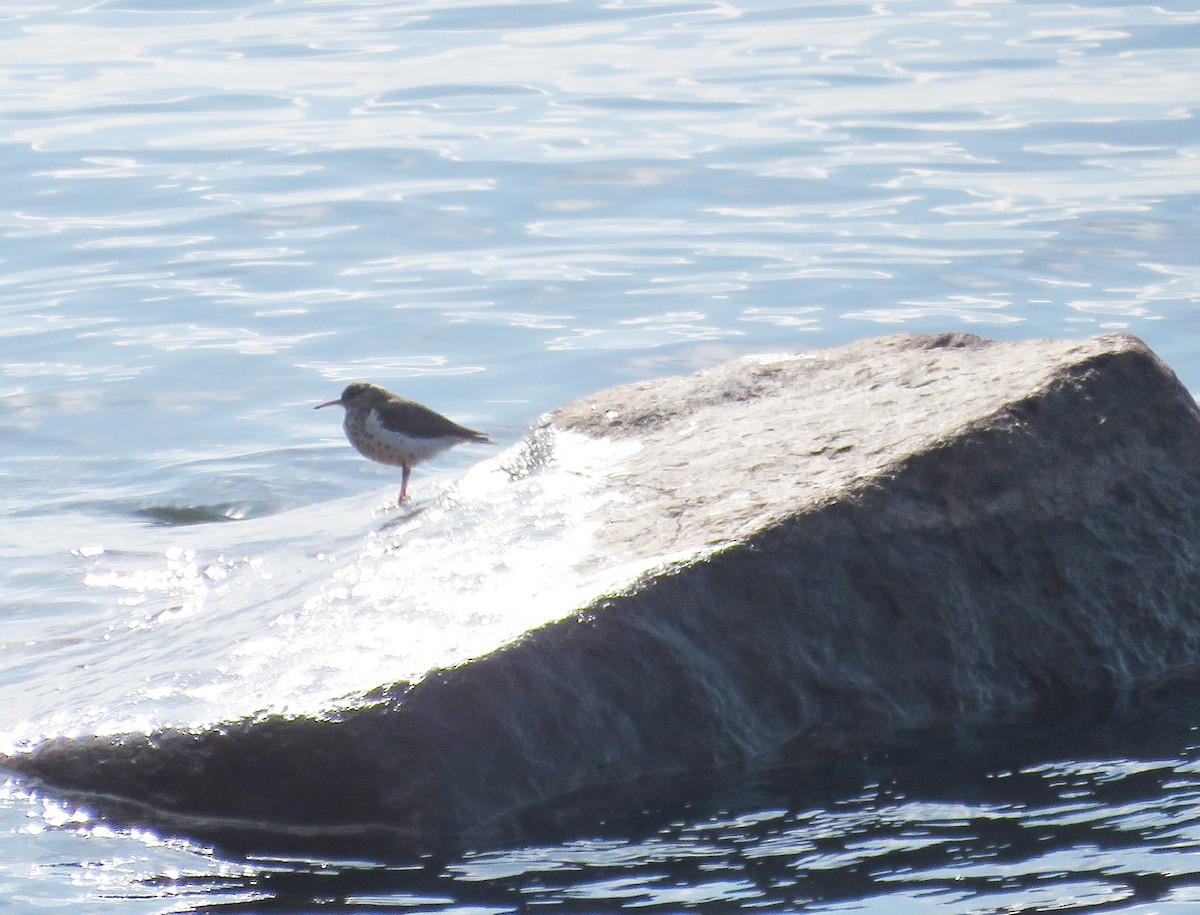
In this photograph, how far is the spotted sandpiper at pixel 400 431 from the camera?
863 centimetres

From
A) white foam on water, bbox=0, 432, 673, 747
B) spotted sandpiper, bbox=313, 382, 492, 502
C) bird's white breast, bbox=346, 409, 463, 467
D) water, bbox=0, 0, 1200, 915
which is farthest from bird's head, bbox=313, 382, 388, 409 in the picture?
white foam on water, bbox=0, 432, 673, 747

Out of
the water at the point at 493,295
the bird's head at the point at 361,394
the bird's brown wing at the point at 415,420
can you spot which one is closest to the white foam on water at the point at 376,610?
the water at the point at 493,295

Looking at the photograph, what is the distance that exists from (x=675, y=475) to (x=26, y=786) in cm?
235

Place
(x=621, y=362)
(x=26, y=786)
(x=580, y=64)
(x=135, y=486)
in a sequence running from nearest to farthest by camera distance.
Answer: (x=26, y=786) < (x=135, y=486) < (x=621, y=362) < (x=580, y=64)

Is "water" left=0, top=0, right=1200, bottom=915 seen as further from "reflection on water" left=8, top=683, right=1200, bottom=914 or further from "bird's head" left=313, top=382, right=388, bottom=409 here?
"bird's head" left=313, top=382, right=388, bottom=409

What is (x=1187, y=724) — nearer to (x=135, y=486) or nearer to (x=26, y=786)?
(x=26, y=786)

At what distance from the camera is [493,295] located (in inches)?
509

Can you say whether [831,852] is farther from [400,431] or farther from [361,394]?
[361,394]

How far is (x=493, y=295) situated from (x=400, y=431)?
4439mm

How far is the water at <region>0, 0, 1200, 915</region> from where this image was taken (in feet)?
14.8

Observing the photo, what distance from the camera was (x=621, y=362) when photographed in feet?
37.2

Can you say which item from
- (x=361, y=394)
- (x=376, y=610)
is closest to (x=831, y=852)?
(x=376, y=610)

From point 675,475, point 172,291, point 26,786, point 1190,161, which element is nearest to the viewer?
point 26,786

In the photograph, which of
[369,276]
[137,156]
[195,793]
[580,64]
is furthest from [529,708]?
[580,64]
